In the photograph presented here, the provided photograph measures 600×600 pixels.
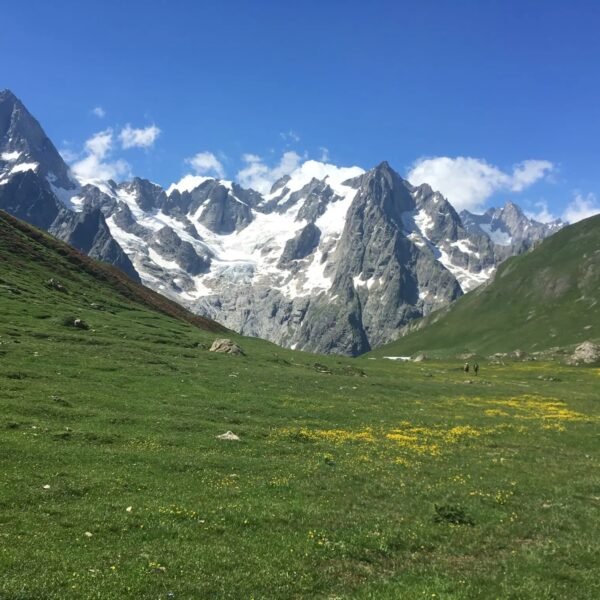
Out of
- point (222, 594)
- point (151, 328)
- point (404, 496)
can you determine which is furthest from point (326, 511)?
point (151, 328)

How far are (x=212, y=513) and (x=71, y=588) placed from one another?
7290mm

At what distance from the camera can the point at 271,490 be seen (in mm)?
24938

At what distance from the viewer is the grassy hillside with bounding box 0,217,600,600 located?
54.3 feet

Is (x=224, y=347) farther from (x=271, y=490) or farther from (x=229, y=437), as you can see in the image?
(x=271, y=490)

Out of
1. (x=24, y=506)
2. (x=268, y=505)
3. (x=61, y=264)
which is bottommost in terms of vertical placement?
(x=24, y=506)

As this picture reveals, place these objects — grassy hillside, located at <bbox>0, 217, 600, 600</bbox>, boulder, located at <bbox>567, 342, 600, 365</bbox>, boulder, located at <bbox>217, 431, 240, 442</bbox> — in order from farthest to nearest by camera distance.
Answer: boulder, located at <bbox>567, 342, 600, 365</bbox>
boulder, located at <bbox>217, 431, 240, 442</bbox>
grassy hillside, located at <bbox>0, 217, 600, 600</bbox>

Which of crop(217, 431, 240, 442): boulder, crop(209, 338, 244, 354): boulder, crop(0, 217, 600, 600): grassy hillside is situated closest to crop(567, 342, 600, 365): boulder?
crop(0, 217, 600, 600): grassy hillside

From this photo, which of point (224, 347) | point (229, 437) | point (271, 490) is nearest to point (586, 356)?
point (224, 347)

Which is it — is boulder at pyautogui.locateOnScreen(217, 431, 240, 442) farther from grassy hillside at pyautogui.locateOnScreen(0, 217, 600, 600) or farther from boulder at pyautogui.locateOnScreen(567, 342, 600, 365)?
boulder at pyautogui.locateOnScreen(567, 342, 600, 365)

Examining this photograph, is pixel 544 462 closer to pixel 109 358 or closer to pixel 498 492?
pixel 498 492

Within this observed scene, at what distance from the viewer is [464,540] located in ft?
68.6

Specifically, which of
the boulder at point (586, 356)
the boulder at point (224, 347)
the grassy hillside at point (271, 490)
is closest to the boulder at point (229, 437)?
the grassy hillside at point (271, 490)

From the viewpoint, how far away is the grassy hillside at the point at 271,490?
54.3ft

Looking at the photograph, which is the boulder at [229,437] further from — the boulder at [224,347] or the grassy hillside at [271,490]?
the boulder at [224,347]
